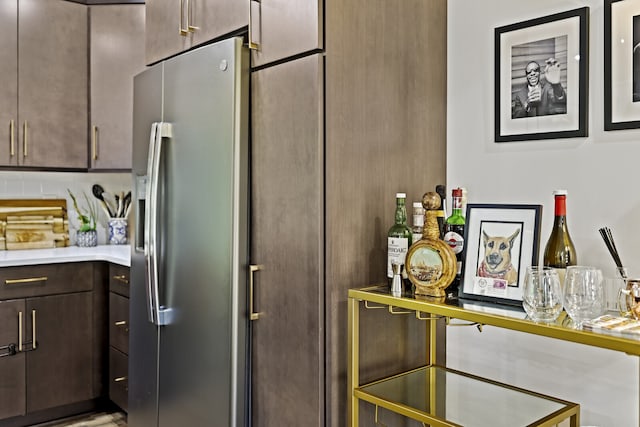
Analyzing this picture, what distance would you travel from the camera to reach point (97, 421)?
3137 mm

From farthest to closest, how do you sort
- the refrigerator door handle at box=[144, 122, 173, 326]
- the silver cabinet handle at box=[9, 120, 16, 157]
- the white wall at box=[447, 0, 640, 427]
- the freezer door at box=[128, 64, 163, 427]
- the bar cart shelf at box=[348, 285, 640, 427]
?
the silver cabinet handle at box=[9, 120, 16, 157], the freezer door at box=[128, 64, 163, 427], the refrigerator door handle at box=[144, 122, 173, 326], the white wall at box=[447, 0, 640, 427], the bar cart shelf at box=[348, 285, 640, 427]

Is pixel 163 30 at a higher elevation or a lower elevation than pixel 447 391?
higher

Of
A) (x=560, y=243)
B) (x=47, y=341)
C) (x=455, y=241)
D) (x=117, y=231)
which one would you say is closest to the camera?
(x=560, y=243)

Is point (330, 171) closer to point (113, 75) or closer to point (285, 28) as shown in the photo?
point (285, 28)

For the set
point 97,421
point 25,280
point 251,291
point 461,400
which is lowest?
point 97,421

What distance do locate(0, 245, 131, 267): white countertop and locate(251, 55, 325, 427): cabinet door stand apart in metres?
1.33

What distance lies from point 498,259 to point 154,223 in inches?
49.8

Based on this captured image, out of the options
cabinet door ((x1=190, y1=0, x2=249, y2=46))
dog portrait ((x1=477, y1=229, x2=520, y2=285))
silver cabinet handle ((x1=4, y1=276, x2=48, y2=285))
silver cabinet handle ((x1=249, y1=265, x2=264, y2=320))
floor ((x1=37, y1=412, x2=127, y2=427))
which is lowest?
floor ((x1=37, y1=412, x2=127, y2=427))

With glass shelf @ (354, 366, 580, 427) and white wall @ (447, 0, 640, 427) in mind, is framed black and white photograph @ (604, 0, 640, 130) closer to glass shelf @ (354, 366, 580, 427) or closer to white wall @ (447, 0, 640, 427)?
white wall @ (447, 0, 640, 427)

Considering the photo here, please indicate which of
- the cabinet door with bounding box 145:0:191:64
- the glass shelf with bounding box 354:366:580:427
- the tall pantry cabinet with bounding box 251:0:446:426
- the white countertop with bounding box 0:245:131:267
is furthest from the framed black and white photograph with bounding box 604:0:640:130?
the white countertop with bounding box 0:245:131:267

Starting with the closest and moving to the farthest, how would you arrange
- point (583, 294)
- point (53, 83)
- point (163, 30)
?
point (583, 294) < point (163, 30) < point (53, 83)

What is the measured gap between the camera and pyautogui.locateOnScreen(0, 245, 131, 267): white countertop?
2.93 m

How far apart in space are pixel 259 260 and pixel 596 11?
119cm

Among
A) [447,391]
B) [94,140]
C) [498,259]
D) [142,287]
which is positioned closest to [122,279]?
[142,287]
